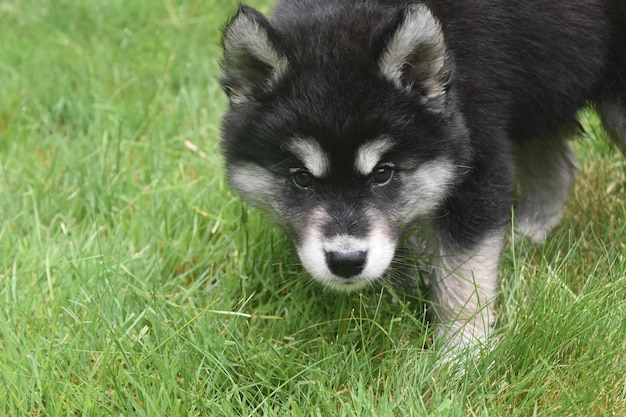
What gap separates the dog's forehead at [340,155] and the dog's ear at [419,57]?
0.29 m

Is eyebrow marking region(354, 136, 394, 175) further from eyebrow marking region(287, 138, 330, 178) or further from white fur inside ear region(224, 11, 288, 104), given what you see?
white fur inside ear region(224, 11, 288, 104)

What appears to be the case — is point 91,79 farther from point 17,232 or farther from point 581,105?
point 581,105

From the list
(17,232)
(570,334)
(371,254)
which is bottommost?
(17,232)

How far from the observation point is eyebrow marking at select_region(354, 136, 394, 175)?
11.9ft

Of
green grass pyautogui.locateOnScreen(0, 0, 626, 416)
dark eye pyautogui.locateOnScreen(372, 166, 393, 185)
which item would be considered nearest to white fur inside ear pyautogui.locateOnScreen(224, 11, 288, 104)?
dark eye pyautogui.locateOnScreen(372, 166, 393, 185)

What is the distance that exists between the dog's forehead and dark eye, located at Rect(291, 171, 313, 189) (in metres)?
0.07

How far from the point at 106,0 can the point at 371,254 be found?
531cm

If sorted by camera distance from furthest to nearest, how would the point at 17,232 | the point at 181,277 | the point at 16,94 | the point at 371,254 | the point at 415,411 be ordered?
the point at 16,94, the point at 17,232, the point at 181,277, the point at 371,254, the point at 415,411

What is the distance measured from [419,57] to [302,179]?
727mm

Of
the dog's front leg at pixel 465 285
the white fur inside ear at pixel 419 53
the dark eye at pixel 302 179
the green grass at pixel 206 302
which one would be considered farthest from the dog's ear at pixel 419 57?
the green grass at pixel 206 302

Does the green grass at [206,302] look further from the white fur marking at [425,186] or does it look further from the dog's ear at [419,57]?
the dog's ear at [419,57]

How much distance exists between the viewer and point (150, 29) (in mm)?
7531

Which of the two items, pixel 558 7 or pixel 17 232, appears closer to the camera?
pixel 558 7

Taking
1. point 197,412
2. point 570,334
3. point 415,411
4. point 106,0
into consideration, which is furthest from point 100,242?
point 106,0
